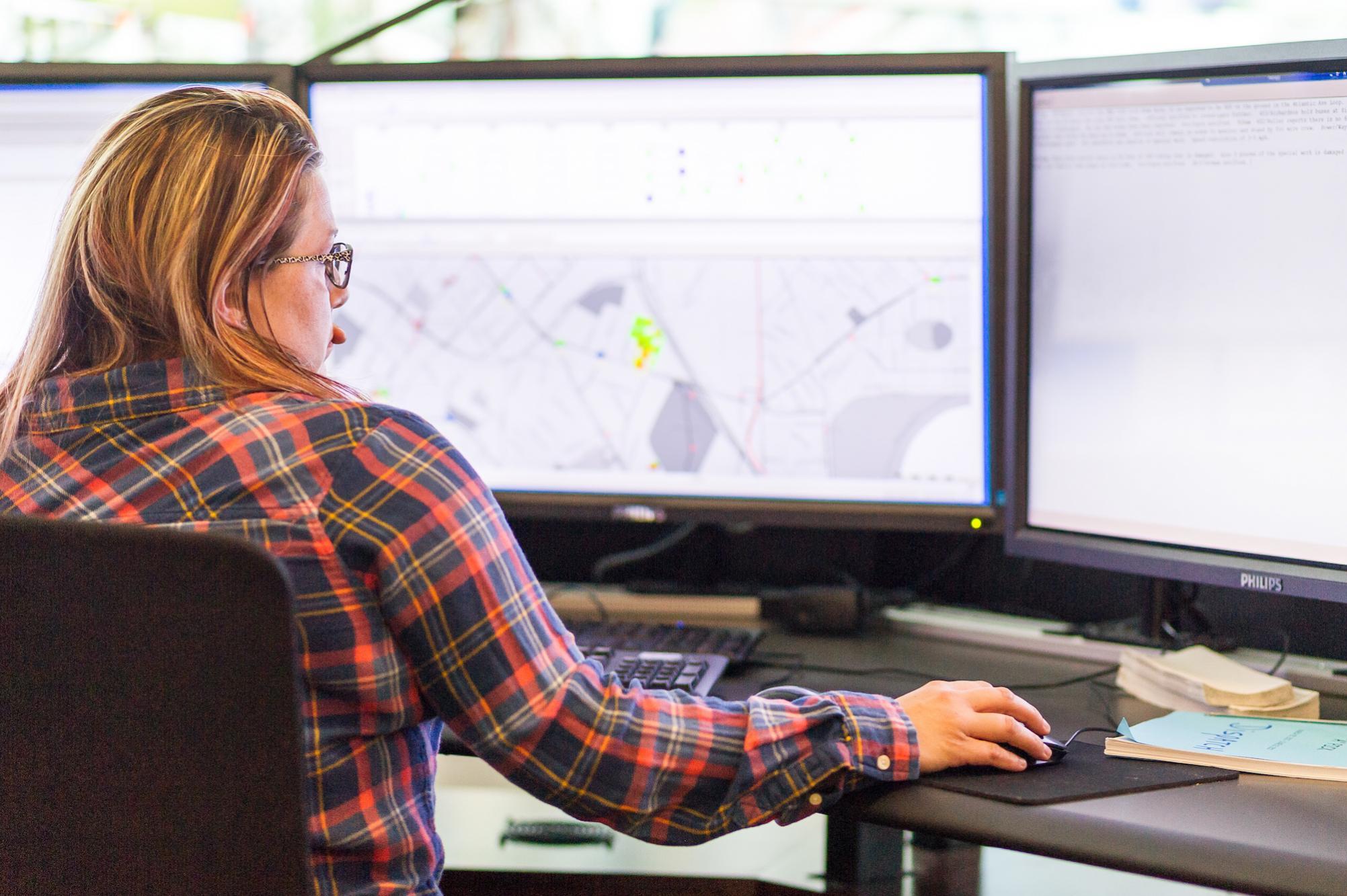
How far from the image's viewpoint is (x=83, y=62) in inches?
53.6

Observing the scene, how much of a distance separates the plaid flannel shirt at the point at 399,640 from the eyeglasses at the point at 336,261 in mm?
123

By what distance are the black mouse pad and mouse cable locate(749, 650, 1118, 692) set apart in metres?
0.22

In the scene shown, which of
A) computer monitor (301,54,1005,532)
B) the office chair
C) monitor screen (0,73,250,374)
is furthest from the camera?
monitor screen (0,73,250,374)

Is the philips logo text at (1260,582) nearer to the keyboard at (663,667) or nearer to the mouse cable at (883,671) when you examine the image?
the mouse cable at (883,671)

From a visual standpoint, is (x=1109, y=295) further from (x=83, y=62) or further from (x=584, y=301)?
(x=83, y=62)

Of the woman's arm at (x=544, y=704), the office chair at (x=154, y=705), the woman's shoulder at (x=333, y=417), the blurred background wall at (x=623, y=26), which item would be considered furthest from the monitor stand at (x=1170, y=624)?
the blurred background wall at (x=623, y=26)

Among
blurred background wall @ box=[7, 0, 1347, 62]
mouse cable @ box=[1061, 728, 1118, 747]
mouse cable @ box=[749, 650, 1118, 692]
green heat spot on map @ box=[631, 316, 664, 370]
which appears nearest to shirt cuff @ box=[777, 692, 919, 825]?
mouse cable @ box=[1061, 728, 1118, 747]

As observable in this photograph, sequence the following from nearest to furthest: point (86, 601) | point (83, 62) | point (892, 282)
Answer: point (86, 601), point (892, 282), point (83, 62)

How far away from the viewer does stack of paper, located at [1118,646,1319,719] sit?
1006 mm

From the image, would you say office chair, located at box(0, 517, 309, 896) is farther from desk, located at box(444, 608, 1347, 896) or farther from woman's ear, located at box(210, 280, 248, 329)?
desk, located at box(444, 608, 1347, 896)

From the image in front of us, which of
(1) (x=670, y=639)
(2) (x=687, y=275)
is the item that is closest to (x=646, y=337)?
(2) (x=687, y=275)

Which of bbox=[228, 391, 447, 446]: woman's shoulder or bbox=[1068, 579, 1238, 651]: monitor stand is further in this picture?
bbox=[1068, 579, 1238, 651]: monitor stand

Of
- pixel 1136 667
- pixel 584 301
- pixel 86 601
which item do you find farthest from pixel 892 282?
pixel 86 601

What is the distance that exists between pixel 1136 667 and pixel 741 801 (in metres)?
0.46
